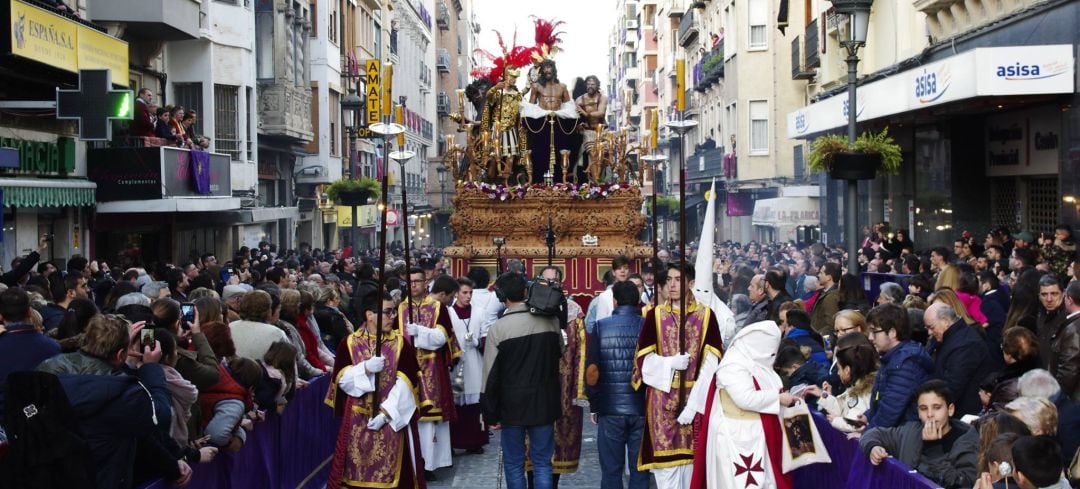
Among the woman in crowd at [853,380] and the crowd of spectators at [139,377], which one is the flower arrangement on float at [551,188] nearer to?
the crowd of spectators at [139,377]

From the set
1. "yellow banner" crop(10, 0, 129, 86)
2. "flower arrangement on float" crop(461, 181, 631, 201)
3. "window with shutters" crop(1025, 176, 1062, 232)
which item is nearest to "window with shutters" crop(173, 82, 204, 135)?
"yellow banner" crop(10, 0, 129, 86)

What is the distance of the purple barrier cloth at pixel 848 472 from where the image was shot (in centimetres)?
710

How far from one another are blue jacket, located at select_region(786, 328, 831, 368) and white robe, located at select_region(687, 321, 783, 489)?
72.3 inches

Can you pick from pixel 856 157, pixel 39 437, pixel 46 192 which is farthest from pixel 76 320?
pixel 46 192

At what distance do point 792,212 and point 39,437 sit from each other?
3126cm

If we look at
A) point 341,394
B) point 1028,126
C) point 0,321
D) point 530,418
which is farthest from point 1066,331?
point 1028,126

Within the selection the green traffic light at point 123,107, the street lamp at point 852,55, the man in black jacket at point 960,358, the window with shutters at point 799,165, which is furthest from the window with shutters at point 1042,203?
the window with shutters at point 799,165

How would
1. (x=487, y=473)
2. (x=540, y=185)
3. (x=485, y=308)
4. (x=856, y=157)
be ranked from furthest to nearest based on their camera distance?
1. (x=540, y=185)
2. (x=856, y=157)
3. (x=485, y=308)
4. (x=487, y=473)

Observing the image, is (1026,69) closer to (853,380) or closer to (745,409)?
(853,380)

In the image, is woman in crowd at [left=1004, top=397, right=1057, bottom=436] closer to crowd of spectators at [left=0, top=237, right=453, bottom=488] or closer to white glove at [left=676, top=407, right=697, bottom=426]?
white glove at [left=676, top=407, right=697, bottom=426]

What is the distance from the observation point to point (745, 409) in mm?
8172

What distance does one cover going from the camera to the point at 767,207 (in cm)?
3791

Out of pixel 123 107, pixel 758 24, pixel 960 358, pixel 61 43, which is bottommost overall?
pixel 960 358

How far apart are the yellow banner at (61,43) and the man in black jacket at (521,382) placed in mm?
9085
